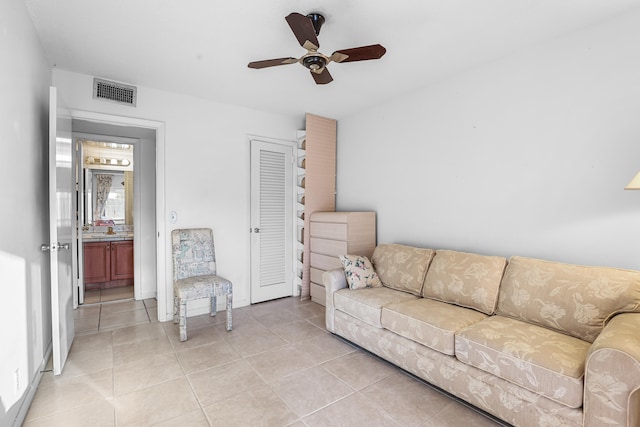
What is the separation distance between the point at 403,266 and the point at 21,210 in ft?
9.59

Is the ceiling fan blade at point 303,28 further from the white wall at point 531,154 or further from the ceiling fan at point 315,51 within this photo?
the white wall at point 531,154

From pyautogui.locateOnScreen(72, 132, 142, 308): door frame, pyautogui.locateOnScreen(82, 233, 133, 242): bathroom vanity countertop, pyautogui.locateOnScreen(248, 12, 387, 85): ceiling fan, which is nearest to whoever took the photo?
pyautogui.locateOnScreen(248, 12, 387, 85): ceiling fan

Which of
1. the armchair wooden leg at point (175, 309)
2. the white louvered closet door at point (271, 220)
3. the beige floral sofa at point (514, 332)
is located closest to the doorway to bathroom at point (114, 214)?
the armchair wooden leg at point (175, 309)

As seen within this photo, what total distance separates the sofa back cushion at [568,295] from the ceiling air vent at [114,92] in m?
3.86

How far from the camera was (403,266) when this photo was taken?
3025mm

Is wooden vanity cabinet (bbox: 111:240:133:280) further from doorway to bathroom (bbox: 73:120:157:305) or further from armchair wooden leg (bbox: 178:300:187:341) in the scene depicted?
armchair wooden leg (bbox: 178:300:187:341)

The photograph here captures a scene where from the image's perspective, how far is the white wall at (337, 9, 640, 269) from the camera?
6.81 feet

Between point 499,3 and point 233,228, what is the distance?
10.8 ft

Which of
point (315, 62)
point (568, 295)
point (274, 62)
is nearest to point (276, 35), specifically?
point (274, 62)

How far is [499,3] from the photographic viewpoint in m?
1.94

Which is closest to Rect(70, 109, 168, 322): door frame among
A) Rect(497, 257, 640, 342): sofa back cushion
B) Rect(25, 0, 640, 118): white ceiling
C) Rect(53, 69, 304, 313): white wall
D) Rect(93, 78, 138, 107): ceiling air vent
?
Rect(53, 69, 304, 313): white wall

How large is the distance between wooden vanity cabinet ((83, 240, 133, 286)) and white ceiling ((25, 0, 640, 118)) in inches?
106

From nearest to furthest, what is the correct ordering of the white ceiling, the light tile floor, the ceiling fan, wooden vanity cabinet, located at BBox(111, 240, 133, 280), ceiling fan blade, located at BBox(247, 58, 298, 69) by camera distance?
the ceiling fan
the light tile floor
the white ceiling
ceiling fan blade, located at BBox(247, 58, 298, 69)
wooden vanity cabinet, located at BBox(111, 240, 133, 280)

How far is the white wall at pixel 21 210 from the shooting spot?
63.2 inches
